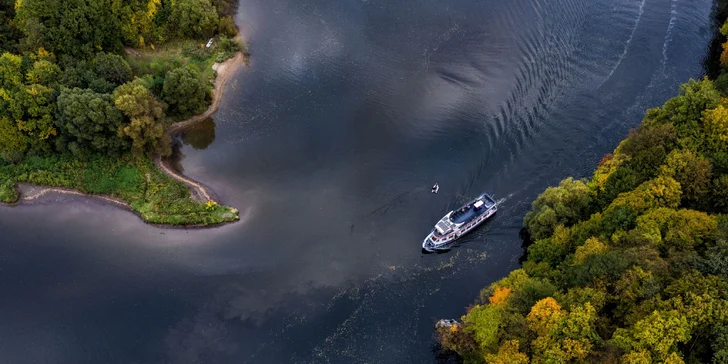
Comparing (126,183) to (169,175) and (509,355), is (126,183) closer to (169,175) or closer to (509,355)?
(169,175)

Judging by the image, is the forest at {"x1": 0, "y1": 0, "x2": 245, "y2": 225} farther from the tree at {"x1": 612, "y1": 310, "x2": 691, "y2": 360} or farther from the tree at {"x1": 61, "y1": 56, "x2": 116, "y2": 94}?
the tree at {"x1": 612, "y1": 310, "x2": 691, "y2": 360}

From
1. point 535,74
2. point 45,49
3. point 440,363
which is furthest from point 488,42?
point 45,49

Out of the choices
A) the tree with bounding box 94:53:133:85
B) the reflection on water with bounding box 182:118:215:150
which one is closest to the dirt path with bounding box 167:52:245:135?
the reflection on water with bounding box 182:118:215:150

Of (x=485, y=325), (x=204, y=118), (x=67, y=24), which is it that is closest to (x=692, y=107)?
(x=485, y=325)

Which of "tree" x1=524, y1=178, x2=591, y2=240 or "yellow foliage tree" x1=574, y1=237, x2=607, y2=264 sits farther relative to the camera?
"tree" x1=524, y1=178, x2=591, y2=240

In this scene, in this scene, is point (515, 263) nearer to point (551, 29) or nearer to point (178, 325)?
point (178, 325)

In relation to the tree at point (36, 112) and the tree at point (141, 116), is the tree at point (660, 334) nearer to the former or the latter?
the tree at point (141, 116)
